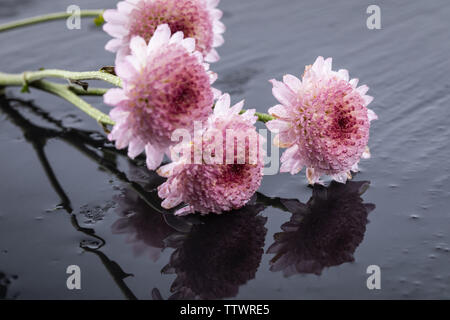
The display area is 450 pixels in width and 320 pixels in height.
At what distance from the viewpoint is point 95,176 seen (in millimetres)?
994

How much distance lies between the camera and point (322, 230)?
2.73 feet

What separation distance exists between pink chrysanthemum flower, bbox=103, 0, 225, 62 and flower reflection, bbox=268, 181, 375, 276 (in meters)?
0.31

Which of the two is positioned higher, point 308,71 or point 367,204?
point 308,71

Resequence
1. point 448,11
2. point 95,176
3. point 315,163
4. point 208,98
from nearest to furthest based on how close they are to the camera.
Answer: point 208,98, point 315,163, point 95,176, point 448,11

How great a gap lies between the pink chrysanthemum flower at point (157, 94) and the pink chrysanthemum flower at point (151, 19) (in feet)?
0.44

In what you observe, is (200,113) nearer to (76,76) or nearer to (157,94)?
(157,94)

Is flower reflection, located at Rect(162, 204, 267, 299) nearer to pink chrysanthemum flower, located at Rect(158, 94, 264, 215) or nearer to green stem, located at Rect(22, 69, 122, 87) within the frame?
pink chrysanthemum flower, located at Rect(158, 94, 264, 215)

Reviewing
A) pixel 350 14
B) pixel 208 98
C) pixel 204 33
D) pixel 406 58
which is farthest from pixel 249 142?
pixel 350 14

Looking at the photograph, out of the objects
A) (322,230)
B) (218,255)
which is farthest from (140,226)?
(322,230)

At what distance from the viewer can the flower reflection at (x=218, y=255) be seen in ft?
2.42

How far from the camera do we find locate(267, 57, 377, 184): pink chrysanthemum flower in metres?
→ 0.84

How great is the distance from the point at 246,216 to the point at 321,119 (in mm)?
174

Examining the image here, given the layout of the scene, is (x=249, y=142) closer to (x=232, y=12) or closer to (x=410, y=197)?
(x=410, y=197)

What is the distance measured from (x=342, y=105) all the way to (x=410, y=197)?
0.56 ft
